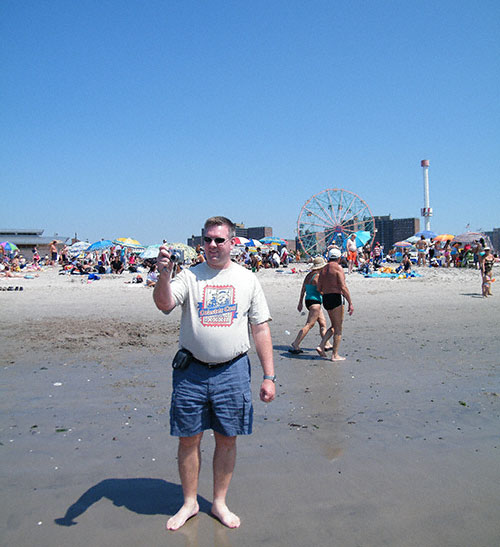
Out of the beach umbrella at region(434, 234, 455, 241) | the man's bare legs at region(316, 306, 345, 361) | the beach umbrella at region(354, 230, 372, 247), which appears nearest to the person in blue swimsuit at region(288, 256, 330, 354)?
the man's bare legs at region(316, 306, 345, 361)

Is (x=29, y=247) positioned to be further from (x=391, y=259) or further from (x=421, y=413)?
(x=421, y=413)

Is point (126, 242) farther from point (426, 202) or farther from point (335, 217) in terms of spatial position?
point (426, 202)

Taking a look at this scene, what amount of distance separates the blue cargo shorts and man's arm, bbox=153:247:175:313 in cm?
40

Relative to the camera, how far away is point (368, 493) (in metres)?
3.18

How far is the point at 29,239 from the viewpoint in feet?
194

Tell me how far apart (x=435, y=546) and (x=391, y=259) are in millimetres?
34124

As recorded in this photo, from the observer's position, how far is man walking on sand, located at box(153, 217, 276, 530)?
2785 millimetres

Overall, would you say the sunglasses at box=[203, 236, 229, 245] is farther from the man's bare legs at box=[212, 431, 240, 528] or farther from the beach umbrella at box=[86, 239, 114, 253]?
the beach umbrella at box=[86, 239, 114, 253]

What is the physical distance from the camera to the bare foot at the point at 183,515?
282cm

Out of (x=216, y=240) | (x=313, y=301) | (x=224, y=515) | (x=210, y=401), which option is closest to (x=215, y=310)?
(x=216, y=240)

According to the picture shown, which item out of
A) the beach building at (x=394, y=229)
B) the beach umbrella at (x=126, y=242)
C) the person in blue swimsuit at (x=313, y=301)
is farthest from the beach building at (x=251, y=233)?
the person in blue swimsuit at (x=313, y=301)

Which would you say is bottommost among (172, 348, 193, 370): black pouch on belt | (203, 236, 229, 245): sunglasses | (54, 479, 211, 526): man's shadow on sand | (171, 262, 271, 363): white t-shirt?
(54, 479, 211, 526): man's shadow on sand

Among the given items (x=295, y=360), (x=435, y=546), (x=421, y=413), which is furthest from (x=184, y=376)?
(x=295, y=360)

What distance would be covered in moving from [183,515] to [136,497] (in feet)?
1.47
